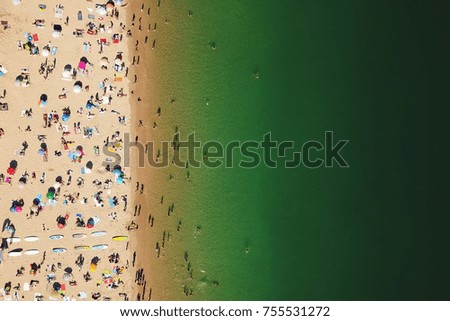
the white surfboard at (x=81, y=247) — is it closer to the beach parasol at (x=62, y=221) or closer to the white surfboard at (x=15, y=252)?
the beach parasol at (x=62, y=221)

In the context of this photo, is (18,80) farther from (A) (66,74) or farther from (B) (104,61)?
(B) (104,61)

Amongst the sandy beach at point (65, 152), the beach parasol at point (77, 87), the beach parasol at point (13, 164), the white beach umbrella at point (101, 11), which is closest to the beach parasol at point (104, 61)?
the sandy beach at point (65, 152)

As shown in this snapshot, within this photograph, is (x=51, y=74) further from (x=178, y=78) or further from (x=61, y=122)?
(x=178, y=78)

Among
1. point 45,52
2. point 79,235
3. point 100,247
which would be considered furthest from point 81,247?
point 45,52

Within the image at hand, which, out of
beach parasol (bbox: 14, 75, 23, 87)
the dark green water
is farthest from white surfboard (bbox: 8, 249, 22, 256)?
the dark green water

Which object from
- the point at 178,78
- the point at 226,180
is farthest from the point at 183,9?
the point at 226,180
